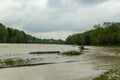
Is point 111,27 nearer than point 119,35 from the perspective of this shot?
No

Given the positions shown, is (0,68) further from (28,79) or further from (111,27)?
(111,27)

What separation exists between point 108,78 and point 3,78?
907cm

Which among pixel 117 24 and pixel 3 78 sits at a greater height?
pixel 117 24

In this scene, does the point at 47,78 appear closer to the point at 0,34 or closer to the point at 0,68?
the point at 0,68

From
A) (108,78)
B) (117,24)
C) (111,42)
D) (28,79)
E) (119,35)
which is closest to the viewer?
(108,78)

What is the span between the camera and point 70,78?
2523 cm

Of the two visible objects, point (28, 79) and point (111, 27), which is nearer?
point (28, 79)

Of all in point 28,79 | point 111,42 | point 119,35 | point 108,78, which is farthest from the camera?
point 111,42

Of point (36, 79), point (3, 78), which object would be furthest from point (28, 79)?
point (3, 78)

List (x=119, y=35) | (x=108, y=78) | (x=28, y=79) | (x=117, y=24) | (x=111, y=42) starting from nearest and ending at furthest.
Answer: (x=108, y=78)
(x=28, y=79)
(x=119, y=35)
(x=111, y=42)
(x=117, y=24)

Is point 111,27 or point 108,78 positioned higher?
point 111,27

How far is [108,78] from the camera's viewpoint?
2297cm

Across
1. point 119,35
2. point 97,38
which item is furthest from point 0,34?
point 119,35

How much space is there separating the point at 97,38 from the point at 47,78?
579 ft
